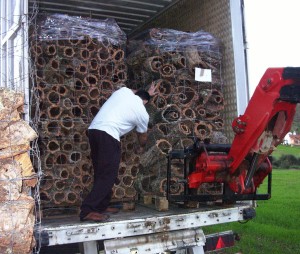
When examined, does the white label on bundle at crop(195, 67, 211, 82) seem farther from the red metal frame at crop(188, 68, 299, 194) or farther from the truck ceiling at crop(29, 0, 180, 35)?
the truck ceiling at crop(29, 0, 180, 35)

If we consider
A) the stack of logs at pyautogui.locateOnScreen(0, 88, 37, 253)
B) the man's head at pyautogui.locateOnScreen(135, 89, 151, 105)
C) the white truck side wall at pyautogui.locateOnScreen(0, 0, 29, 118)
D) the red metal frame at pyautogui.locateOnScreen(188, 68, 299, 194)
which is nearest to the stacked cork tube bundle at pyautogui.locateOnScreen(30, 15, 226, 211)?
the man's head at pyautogui.locateOnScreen(135, 89, 151, 105)

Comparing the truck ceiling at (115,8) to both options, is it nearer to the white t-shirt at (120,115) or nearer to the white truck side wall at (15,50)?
the white t-shirt at (120,115)

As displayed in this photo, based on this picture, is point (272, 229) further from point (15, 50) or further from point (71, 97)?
point (15, 50)

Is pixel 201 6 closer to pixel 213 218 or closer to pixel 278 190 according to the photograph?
pixel 213 218

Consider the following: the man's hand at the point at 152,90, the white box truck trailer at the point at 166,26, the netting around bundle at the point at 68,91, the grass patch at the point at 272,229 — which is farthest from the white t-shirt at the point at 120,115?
the grass patch at the point at 272,229

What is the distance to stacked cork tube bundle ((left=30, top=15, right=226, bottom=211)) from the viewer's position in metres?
4.59

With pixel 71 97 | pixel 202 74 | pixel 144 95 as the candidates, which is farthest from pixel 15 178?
pixel 202 74

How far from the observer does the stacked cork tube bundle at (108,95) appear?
4.59 m

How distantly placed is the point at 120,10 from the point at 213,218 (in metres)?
3.34

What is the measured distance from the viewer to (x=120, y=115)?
4.33 m

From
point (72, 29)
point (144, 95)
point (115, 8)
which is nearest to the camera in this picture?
point (144, 95)

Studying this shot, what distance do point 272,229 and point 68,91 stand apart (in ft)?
17.5

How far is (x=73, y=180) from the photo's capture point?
181 inches

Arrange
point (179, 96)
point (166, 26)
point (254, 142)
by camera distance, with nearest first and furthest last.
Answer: point (254, 142), point (179, 96), point (166, 26)
